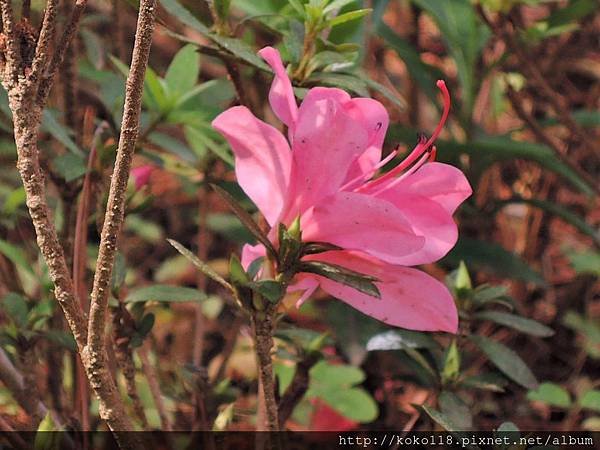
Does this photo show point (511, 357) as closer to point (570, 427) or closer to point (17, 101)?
point (570, 427)

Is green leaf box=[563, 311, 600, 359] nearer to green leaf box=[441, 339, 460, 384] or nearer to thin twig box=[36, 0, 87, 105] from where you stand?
green leaf box=[441, 339, 460, 384]

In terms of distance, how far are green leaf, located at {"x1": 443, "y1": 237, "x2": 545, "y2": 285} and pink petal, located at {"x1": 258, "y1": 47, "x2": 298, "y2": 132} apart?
84 cm

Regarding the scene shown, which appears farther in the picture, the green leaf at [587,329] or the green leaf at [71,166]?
the green leaf at [587,329]

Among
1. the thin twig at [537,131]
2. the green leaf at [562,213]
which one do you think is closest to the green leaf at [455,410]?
the thin twig at [537,131]

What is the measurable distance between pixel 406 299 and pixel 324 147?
160mm

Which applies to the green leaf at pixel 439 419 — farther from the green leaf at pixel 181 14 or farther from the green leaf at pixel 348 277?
the green leaf at pixel 181 14

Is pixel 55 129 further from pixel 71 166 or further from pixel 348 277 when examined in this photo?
pixel 348 277

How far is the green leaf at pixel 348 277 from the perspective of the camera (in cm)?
74

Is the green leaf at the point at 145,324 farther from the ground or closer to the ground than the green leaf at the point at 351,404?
farther from the ground

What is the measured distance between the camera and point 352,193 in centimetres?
74

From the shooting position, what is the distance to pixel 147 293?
36.0 inches

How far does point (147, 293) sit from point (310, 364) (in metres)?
0.21

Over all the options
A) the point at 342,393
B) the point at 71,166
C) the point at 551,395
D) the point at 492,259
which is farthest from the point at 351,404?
the point at 71,166

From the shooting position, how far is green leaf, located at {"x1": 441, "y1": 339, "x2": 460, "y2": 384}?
0.98 metres
